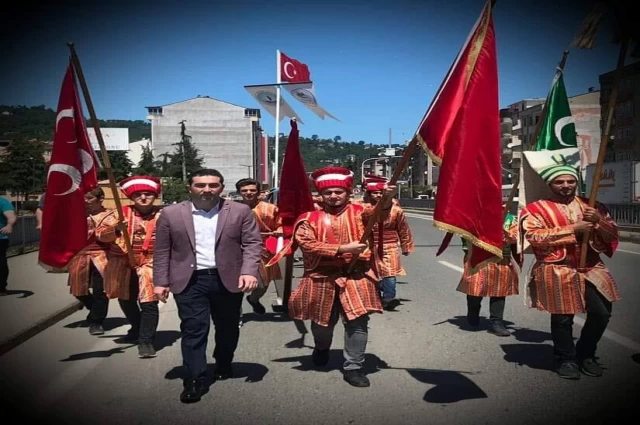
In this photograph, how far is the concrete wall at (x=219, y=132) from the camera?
97062mm

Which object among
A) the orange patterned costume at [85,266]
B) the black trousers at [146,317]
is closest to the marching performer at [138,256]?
the black trousers at [146,317]

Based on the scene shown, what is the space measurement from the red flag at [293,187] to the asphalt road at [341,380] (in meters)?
1.38

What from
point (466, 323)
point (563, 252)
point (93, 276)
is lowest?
point (466, 323)

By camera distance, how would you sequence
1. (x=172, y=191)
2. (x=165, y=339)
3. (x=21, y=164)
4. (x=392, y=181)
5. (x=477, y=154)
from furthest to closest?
(x=172, y=191), (x=21, y=164), (x=165, y=339), (x=392, y=181), (x=477, y=154)

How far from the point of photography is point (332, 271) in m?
4.67

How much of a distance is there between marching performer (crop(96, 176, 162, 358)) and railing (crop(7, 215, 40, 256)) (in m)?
11.0

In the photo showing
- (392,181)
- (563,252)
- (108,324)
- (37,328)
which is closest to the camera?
(392,181)

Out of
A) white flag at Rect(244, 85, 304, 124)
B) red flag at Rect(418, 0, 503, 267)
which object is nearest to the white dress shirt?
red flag at Rect(418, 0, 503, 267)

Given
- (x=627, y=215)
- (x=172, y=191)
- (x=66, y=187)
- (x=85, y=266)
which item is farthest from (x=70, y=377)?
(x=172, y=191)

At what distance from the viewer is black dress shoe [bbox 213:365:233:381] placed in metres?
4.78

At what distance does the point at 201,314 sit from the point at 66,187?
1909mm

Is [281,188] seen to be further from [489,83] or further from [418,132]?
[489,83]

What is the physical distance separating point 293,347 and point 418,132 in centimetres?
273

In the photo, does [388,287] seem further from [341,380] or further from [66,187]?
[66,187]
